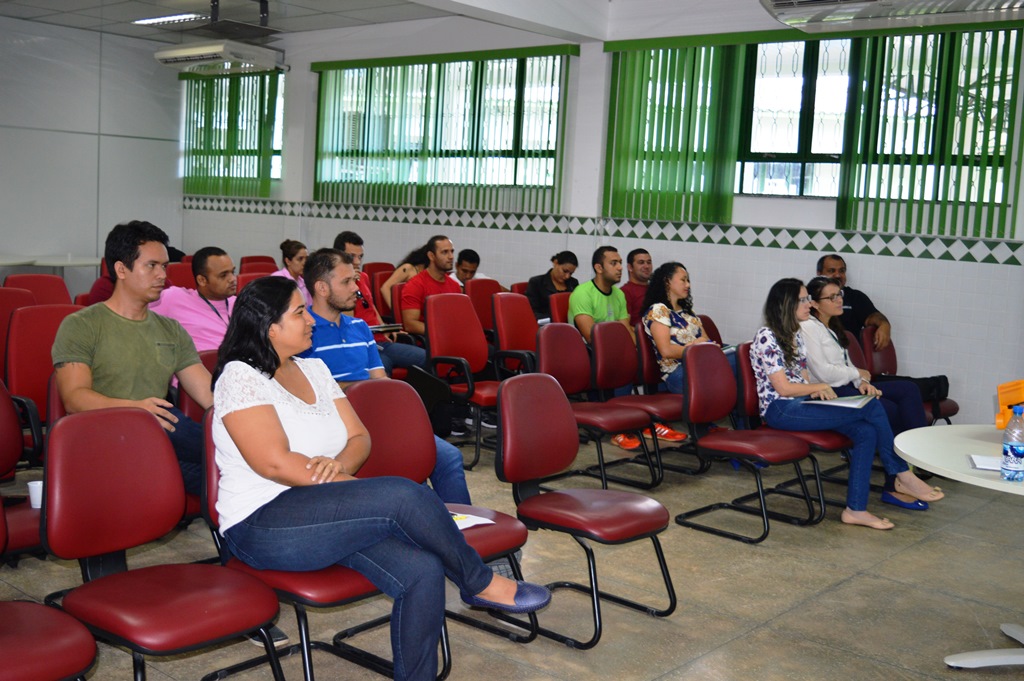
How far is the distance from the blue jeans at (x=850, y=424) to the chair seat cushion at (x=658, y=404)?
58 centimetres

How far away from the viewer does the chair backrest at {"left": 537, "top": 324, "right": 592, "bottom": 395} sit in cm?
532

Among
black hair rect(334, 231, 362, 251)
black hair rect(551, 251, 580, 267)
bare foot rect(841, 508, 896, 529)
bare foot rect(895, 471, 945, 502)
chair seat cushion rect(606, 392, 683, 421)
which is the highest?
black hair rect(334, 231, 362, 251)

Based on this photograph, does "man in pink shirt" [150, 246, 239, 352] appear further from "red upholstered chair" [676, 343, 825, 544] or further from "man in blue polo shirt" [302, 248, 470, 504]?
"red upholstered chair" [676, 343, 825, 544]

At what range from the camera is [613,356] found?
5.76 m

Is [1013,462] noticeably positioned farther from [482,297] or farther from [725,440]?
[482,297]

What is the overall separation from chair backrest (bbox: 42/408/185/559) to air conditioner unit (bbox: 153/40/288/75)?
25.1ft

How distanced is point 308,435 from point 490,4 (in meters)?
4.97

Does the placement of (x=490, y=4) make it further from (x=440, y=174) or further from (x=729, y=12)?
(x=440, y=174)

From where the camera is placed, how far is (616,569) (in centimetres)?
428

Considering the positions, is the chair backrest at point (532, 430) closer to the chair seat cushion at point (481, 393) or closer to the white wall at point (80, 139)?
the chair seat cushion at point (481, 393)

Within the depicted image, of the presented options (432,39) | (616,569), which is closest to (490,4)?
(432,39)

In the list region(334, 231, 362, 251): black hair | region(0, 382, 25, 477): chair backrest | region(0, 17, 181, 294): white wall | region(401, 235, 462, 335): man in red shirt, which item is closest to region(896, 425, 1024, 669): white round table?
region(0, 382, 25, 477): chair backrest

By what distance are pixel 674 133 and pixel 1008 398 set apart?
487 cm

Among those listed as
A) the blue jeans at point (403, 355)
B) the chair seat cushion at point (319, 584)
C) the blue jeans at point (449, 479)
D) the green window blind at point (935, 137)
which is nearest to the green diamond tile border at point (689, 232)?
the green window blind at point (935, 137)
